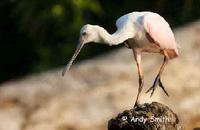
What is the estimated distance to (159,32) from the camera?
221 cm

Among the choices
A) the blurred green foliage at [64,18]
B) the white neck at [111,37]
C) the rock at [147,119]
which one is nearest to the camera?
the white neck at [111,37]

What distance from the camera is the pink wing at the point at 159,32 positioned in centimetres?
218

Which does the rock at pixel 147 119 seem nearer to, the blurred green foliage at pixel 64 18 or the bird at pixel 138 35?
the bird at pixel 138 35

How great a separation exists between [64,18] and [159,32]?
287cm

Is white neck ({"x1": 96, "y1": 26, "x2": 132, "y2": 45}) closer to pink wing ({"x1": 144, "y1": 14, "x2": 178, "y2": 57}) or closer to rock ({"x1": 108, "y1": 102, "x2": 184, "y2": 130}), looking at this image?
pink wing ({"x1": 144, "y1": 14, "x2": 178, "y2": 57})

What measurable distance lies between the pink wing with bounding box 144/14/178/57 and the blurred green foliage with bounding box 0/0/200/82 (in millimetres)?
2748

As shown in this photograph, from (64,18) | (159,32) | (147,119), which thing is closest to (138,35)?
(159,32)

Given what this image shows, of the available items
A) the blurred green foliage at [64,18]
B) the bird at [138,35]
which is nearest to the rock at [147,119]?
the bird at [138,35]

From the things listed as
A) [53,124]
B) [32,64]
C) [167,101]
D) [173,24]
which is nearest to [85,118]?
[53,124]

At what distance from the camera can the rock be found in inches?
88.1

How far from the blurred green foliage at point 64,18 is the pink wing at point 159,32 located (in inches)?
108

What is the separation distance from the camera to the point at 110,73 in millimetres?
4000

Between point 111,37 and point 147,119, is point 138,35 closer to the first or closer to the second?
point 111,37

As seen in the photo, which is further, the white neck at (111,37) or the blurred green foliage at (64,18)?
the blurred green foliage at (64,18)
